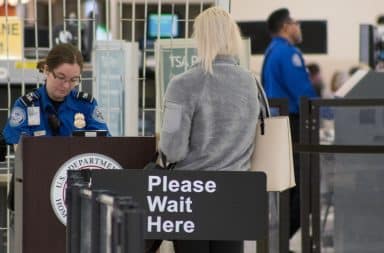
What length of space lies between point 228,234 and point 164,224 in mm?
273

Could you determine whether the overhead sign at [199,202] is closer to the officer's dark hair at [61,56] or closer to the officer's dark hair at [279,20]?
the officer's dark hair at [61,56]

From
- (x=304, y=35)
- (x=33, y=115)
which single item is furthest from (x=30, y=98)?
(x=304, y=35)

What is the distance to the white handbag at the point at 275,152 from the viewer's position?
5.45 metres

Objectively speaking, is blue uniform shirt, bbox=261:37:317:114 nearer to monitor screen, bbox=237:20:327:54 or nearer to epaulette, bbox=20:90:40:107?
epaulette, bbox=20:90:40:107

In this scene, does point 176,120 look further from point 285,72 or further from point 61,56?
point 285,72

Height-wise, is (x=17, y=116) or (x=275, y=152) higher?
(x=17, y=116)

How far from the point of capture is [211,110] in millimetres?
5316

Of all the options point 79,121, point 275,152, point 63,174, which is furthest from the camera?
point 79,121

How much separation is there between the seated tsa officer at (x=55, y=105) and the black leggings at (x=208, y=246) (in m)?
0.79

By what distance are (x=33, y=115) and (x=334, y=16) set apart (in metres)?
15.8

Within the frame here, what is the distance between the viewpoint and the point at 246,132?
539 centimetres

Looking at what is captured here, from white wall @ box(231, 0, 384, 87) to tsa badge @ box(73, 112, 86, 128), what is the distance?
14.9 meters

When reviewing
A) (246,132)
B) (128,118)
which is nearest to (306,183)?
(128,118)

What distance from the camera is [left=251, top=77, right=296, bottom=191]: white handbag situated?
5.45m
